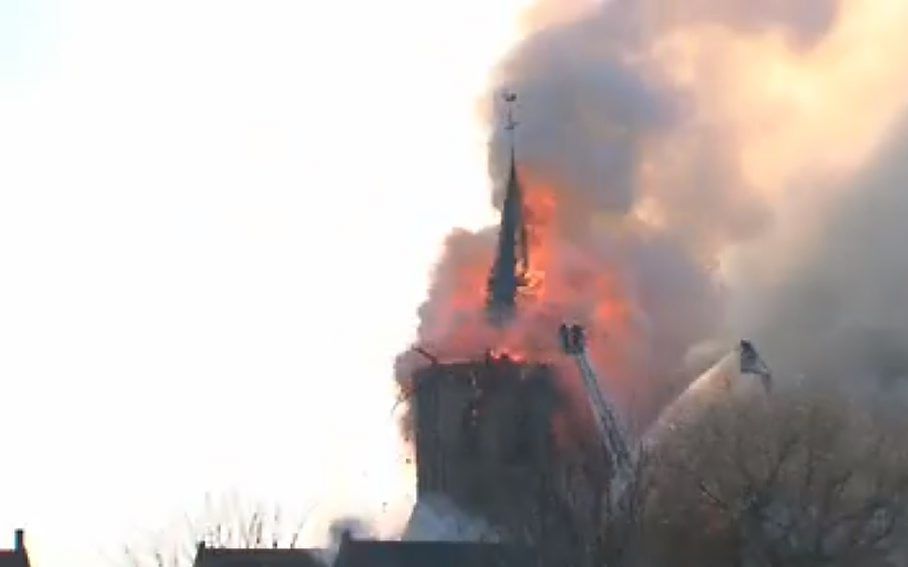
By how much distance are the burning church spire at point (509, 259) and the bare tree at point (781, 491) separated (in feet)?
103

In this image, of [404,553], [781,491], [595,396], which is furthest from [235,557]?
[781,491]

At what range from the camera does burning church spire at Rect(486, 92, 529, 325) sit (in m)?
96.6

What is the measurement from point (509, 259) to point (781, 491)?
38.6 metres

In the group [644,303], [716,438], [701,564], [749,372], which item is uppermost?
[644,303]

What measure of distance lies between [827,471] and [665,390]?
3102 centimetres

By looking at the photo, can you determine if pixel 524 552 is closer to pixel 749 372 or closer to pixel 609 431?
pixel 749 372

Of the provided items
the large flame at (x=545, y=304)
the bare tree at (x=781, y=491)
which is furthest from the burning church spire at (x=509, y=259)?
the bare tree at (x=781, y=491)

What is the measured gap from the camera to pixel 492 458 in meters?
106

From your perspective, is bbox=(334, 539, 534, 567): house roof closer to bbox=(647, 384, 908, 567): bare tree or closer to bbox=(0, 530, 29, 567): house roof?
bbox=(0, 530, 29, 567): house roof

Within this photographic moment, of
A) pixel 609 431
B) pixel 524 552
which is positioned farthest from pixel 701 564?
pixel 609 431

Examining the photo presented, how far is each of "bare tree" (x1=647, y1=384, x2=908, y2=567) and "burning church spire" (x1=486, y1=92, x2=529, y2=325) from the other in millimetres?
31280

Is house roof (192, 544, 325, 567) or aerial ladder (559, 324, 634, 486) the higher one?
aerial ladder (559, 324, 634, 486)

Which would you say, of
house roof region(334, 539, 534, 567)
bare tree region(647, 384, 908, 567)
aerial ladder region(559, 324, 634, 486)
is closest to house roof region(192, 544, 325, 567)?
house roof region(334, 539, 534, 567)

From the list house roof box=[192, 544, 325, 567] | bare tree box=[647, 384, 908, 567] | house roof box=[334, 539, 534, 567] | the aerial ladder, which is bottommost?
bare tree box=[647, 384, 908, 567]
